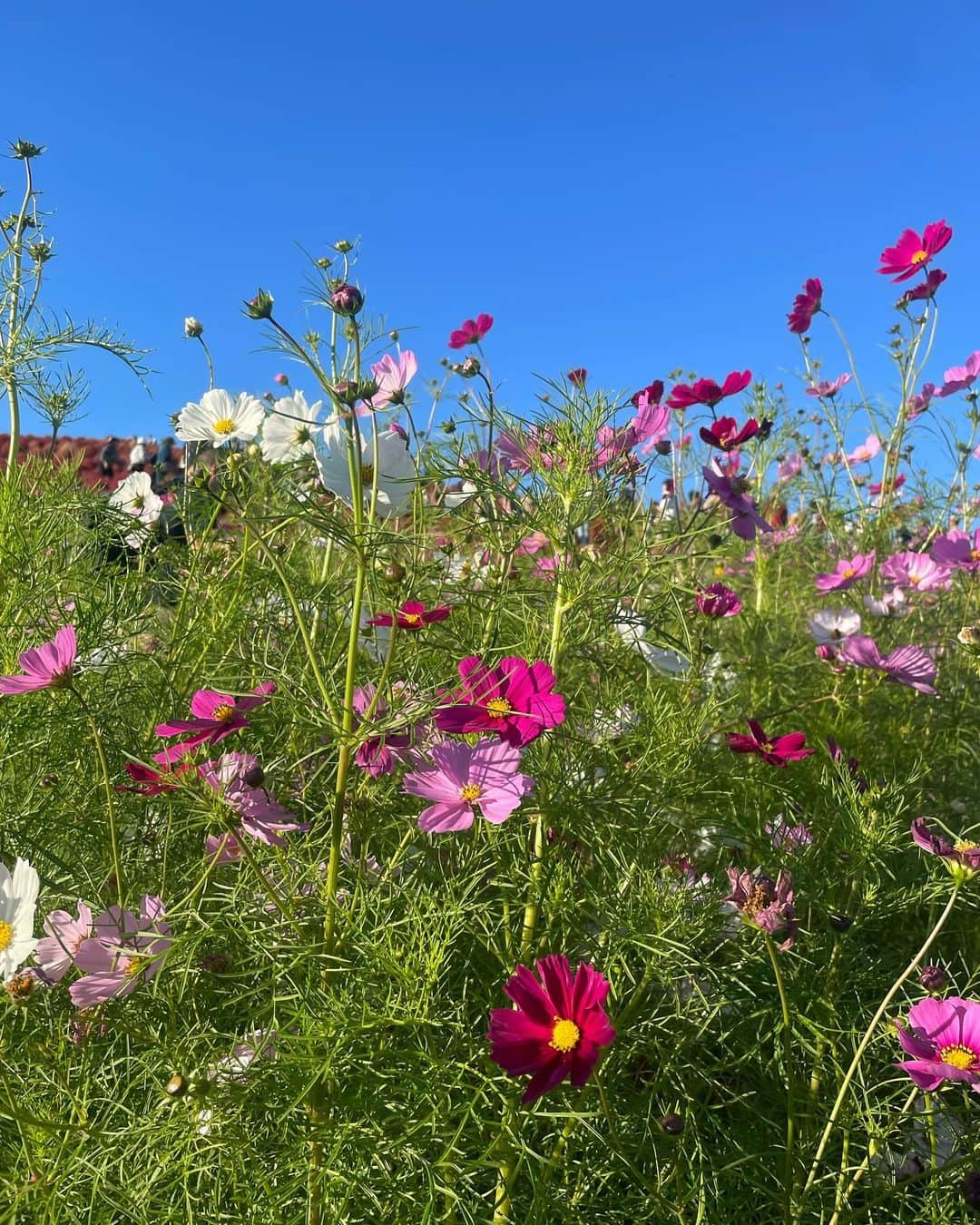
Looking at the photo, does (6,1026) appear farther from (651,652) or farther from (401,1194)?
(651,652)

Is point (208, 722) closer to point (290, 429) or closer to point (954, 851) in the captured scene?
point (290, 429)

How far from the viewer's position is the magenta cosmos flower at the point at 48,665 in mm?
847

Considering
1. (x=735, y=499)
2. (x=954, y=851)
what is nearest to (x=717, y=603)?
(x=735, y=499)

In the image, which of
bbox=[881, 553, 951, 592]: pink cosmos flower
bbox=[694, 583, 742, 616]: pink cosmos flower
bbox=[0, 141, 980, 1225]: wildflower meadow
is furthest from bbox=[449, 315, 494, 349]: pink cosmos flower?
bbox=[881, 553, 951, 592]: pink cosmos flower

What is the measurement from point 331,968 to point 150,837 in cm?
37

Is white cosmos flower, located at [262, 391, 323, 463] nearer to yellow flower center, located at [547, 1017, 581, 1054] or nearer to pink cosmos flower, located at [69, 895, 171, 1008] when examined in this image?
pink cosmos flower, located at [69, 895, 171, 1008]

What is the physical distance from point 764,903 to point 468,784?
0.91 ft

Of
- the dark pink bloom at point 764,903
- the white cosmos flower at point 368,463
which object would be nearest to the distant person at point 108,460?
the white cosmos flower at point 368,463

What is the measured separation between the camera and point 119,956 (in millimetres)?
773

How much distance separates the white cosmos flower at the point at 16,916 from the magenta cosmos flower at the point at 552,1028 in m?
0.42

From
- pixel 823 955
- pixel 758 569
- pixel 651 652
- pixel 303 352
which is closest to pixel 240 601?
pixel 303 352

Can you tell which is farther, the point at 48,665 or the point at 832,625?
the point at 832,625

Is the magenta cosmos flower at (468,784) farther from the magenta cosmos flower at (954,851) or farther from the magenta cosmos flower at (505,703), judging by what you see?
the magenta cosmos flower at (954,851)

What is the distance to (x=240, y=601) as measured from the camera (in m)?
1.23
